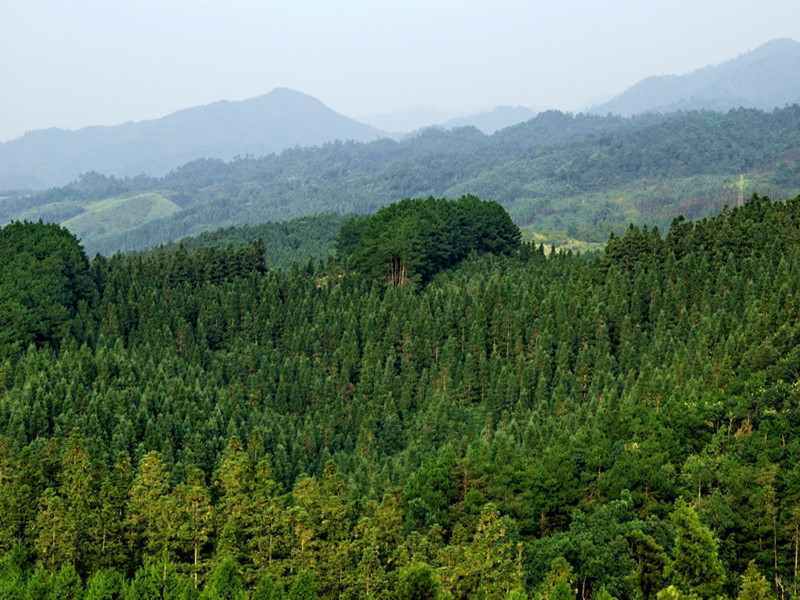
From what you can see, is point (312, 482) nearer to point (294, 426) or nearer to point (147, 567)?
point (147, 567)

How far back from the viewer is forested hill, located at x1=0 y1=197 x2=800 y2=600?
135 ft

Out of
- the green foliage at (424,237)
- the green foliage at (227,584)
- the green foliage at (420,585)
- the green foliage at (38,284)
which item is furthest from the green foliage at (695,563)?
the green foliage at (424,237)

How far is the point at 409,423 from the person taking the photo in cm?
7638

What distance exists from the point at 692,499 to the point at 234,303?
58121 mm

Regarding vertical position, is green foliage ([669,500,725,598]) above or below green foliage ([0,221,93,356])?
below

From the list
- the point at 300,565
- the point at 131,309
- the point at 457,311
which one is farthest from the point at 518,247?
the point at 300,565

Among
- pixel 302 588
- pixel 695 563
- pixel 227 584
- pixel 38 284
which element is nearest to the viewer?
pixel 695 563

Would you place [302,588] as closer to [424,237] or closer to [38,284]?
[38,284]

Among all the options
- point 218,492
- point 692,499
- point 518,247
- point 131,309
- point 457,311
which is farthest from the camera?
point 518,247

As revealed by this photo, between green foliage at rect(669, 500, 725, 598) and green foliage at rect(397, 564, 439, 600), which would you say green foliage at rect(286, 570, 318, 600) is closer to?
green foliage at rect(397, 564, 439, 600)

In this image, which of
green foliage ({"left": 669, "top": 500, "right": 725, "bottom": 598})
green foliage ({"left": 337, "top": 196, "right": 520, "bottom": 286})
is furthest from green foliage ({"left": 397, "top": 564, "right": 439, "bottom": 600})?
green foliage ({"left": 337, "top": 196, "right": 520, "bottom": 286})

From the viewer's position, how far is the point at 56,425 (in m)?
62.7

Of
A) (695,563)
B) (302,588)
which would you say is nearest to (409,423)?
(302,588)

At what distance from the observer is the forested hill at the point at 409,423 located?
41281 millimetres
